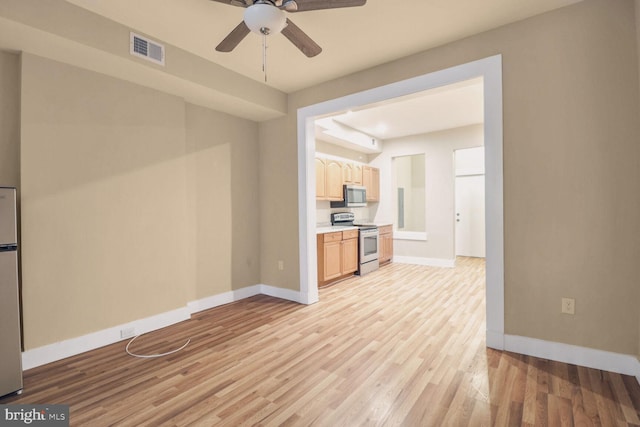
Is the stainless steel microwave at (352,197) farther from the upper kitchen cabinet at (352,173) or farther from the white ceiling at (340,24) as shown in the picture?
the white ceiling at (340,24)

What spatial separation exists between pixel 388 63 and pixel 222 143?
86.9 inches

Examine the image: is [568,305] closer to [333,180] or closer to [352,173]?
[333,180]

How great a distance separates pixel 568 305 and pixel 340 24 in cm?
287

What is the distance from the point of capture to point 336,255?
4785 mm

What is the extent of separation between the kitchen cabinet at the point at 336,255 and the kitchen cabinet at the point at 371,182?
1559 mm

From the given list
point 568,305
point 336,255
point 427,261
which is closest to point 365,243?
point 336,255

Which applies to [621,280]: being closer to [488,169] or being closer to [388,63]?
[488,169]

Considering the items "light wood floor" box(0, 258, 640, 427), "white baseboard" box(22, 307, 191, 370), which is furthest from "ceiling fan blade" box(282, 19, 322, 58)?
"white baseboard" box(22, 307, 191, 370)

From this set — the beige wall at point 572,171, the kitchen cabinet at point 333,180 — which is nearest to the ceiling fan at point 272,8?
the beige wall at point 572,171

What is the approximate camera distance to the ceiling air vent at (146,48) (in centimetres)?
257

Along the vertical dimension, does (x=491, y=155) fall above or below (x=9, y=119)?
below

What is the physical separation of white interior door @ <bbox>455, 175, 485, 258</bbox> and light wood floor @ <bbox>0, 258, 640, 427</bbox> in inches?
177

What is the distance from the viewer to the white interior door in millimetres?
7281

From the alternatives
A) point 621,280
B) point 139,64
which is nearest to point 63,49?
point 139,64
